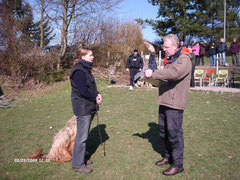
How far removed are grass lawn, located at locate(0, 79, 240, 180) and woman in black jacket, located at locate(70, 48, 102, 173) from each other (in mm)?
389

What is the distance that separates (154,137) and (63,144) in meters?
2.29

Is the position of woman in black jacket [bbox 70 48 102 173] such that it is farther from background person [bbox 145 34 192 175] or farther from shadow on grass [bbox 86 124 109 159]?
background person [bbox 145 34 192 175]

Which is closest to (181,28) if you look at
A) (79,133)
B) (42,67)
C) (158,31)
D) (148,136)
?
(158,31)

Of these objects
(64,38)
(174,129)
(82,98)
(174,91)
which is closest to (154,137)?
(174,129)

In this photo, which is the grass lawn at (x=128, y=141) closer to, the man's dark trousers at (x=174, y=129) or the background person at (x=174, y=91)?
the man's dark trousers at (x=174, y=129)

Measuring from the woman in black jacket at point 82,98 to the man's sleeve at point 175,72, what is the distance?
3.52 feet

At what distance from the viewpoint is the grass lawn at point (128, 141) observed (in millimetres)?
3709

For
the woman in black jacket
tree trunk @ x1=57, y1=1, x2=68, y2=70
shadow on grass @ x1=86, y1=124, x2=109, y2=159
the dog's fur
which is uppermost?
tree trunk @ x1=57, y1=1, x2=68, y2=70

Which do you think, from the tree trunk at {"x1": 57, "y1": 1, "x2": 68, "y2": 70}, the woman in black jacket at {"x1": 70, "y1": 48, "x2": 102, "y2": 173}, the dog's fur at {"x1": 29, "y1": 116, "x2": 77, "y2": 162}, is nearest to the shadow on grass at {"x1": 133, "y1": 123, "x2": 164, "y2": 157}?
the woman in black jacket at {"x1": 70, "y1": 48, "x2": 102, "y2": 173}

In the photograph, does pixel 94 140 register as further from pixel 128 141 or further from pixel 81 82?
pixel 81 82

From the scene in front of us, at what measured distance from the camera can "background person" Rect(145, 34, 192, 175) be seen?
311 cm

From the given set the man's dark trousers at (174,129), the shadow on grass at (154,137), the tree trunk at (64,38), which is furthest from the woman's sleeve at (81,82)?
the tree trunk at (64,38)

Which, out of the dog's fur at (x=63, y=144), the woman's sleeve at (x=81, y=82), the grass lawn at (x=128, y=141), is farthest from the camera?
the dog's fur at (x=63, y=144)

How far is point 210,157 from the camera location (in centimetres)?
414
